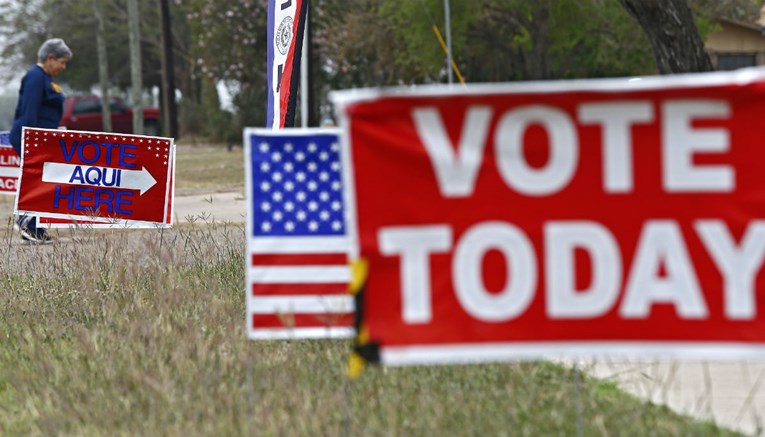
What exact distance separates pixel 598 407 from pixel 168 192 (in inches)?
222

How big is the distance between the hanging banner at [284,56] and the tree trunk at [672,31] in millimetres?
2807

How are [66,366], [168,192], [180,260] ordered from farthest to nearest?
[168,192] → [180,260] → [66,366]

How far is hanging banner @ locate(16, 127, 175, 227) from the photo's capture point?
1004cm

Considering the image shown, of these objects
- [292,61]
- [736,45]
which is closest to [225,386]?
[292,61]

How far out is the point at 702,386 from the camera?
552 centimetres

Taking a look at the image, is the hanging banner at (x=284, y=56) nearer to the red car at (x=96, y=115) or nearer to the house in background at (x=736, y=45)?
the red car at (x=96, y=115)

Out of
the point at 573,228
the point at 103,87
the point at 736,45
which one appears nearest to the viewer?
the point at 573,228

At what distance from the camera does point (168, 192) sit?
10086 millimetres

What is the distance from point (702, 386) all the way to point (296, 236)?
5.85ft

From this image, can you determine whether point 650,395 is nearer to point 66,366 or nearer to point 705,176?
point 705,176

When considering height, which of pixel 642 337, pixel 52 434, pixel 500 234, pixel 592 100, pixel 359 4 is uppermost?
pixel 359 4

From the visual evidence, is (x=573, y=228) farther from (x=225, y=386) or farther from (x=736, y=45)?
(x=736, y=45)

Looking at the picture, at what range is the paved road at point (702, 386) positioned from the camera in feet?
16.2

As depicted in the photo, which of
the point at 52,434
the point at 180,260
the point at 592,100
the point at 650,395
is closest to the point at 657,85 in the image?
the point at 592,100
